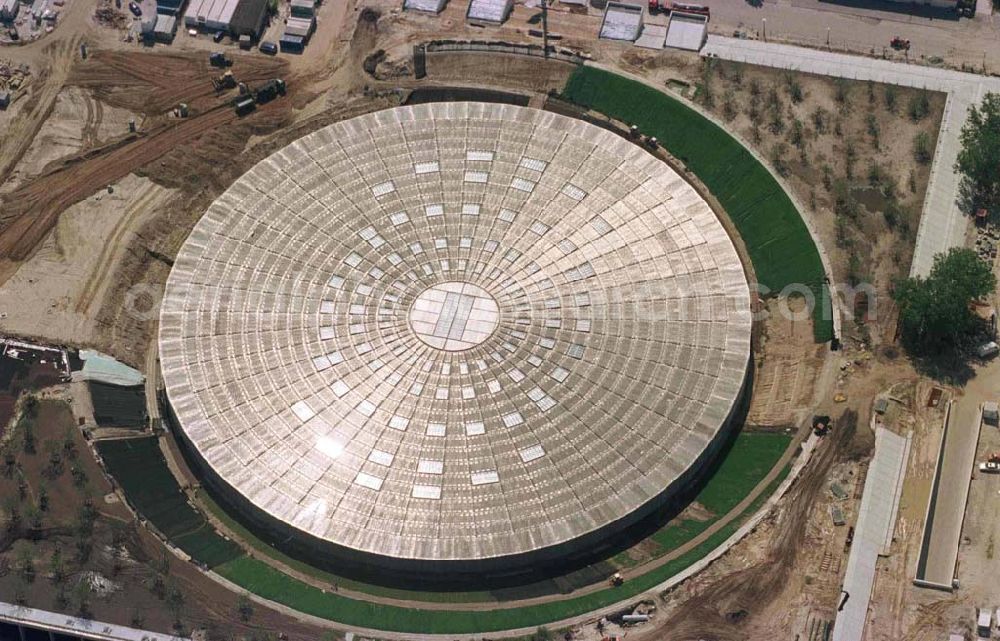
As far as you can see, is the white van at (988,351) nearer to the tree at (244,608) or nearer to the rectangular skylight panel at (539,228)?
the rectangular skylight panel at (539,228)

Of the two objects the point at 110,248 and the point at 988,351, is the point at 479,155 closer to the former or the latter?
the point at 110,248

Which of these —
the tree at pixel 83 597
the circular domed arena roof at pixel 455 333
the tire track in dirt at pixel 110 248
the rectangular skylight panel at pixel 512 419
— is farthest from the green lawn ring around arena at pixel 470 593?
the tire track in dirt at pixel 110 248

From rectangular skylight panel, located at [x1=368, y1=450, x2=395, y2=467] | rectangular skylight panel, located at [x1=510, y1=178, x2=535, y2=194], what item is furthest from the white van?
rectangular skylight panel, located at [x1=368, y1=450, x2=395, y2=467]

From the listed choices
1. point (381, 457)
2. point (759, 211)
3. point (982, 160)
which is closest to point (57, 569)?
point (381, 457)

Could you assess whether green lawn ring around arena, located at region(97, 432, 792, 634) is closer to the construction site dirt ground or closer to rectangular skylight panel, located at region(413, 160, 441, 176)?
the construction site dirt ground

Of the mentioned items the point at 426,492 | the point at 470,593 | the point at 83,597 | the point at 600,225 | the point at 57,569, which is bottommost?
the point at 83,597

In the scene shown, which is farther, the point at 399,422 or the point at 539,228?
the point at 539,228

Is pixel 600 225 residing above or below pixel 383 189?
above
